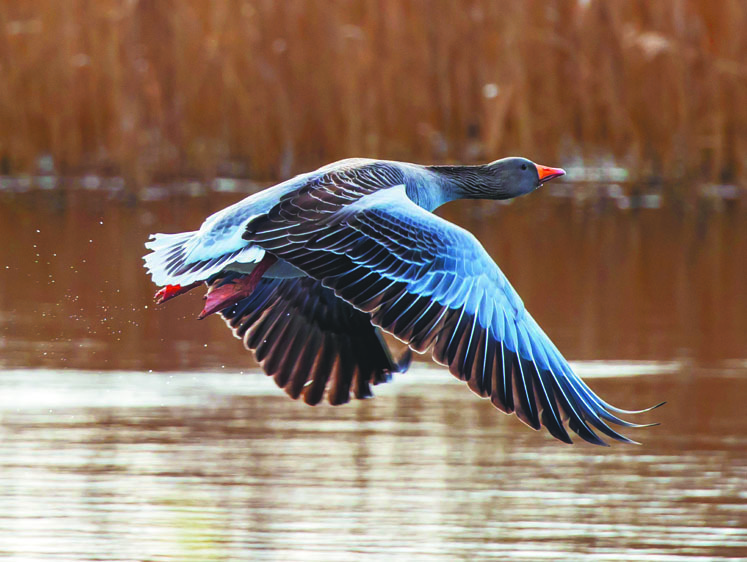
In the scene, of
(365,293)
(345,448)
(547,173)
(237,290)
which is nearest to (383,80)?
(547,173)

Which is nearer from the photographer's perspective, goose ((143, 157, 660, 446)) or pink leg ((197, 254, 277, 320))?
goose ((143, 157, 660, 446))

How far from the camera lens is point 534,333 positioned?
5.37m

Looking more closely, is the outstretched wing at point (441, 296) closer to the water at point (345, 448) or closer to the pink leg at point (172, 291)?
the pink leg at point (172, 291)

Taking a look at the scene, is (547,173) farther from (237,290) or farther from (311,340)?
(237,290)

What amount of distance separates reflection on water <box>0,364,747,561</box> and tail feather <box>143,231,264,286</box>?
35.5 inches

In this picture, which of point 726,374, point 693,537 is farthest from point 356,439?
point 726,374

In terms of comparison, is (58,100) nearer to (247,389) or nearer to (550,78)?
(550,78)

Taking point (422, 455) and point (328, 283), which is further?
point (422, 455)

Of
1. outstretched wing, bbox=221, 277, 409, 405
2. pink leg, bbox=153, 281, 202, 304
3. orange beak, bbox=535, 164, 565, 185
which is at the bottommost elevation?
outstretched wing, bbox=221, 277, 409, 405

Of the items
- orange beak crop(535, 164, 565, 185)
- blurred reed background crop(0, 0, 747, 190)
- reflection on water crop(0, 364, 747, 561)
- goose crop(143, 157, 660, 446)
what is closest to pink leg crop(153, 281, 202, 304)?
goose crop(143, 157, 660, 446)

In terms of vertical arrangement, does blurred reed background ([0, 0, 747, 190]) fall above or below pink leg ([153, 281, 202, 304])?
above

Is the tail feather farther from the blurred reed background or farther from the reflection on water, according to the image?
the blurred reed background

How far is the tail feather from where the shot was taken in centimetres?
561

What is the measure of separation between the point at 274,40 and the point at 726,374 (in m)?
7.77
